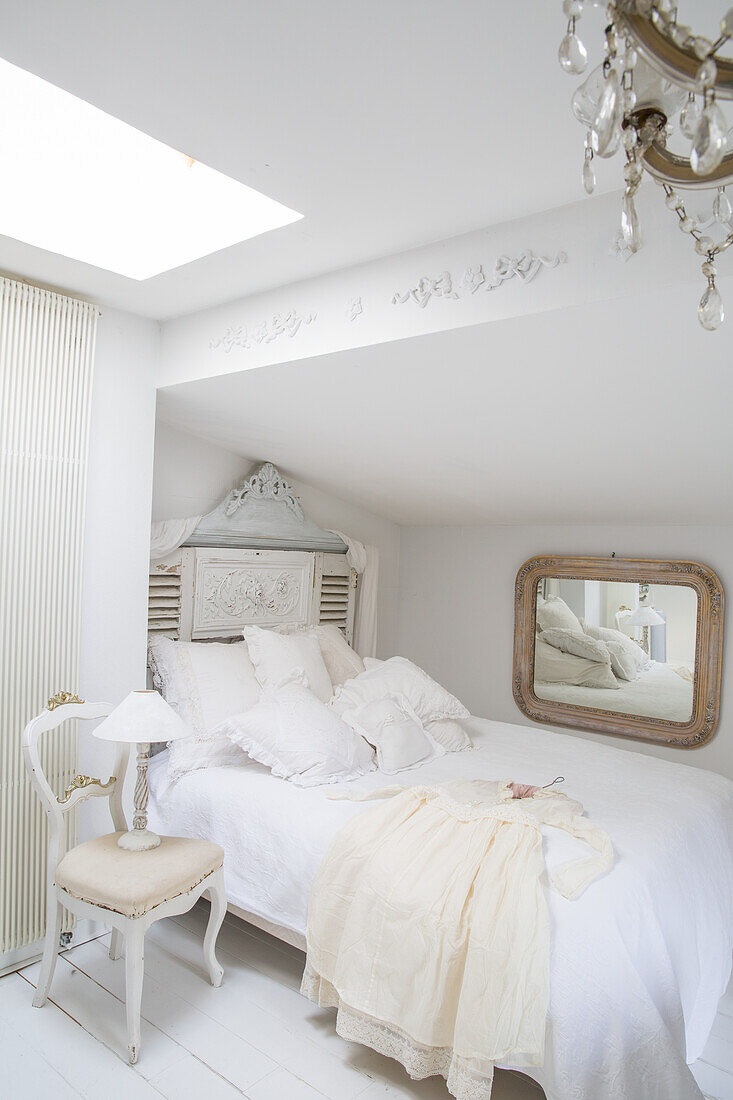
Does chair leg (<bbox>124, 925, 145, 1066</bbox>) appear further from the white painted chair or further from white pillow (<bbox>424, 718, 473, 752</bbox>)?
white pillow (<bbox>424, 718, 473, 752</bbox>)

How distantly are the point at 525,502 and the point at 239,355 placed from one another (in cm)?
168

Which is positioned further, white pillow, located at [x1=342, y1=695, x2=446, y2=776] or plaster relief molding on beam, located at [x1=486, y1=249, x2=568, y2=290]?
white pillow, located at [x1=342, y1=695, x2=446, y2=776]

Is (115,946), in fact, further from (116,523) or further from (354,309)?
(354,309)

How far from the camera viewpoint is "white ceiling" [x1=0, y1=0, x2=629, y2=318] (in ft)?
4.23

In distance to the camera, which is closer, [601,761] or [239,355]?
[239,355]

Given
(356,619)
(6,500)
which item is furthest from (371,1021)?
(356,619)

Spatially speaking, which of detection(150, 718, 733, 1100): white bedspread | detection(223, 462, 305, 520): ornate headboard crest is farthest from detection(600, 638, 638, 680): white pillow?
detection(223, 462, 305, 520): ornate headboard crest

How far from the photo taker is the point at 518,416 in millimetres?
2734

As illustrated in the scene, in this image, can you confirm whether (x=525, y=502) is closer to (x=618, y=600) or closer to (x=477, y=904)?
(x=618, y=600)

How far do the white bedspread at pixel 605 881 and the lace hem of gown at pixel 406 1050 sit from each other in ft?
0.55

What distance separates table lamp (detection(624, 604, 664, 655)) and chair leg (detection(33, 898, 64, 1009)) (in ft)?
9.34

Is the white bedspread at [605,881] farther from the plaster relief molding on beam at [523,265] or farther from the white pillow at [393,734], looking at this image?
the plaster relief molding on beam at [523,265]

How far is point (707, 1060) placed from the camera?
85.8 inches

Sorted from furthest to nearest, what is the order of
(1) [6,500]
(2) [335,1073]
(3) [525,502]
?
(3) [525,502] → (1) [6,500] → (2) [335,1073]
